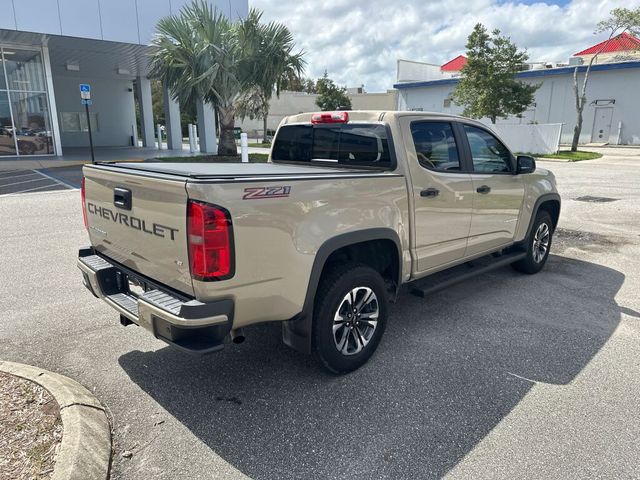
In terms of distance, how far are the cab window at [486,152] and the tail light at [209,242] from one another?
9.68ft

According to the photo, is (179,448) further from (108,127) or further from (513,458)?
(108,127)

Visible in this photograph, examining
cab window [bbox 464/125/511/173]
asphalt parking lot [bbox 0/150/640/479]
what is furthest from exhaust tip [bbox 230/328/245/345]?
cab window [bbox 464/125/511/173]

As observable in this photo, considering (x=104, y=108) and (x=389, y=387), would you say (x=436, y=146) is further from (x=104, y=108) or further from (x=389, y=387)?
(x=104, y=108)

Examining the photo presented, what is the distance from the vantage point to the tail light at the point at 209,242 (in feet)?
8.18

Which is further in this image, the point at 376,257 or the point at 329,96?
the point at 329,96

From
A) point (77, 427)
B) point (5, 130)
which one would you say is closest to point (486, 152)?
point (77, 427)

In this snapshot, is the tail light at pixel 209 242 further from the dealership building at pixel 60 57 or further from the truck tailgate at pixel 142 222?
the dealership building at pixel 60 57

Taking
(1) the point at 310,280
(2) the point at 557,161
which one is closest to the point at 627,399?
(1) the point at 310,280

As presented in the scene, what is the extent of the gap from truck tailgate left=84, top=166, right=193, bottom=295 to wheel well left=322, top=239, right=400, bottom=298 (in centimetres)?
111

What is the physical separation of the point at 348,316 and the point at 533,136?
28926 millimetres

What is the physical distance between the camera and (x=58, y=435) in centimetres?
264

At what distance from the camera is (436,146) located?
4195 mm

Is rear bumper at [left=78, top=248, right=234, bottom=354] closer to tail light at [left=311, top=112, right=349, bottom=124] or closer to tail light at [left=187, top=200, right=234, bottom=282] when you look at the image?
tail light at [left=187, top=200, right=234, bottom=282]

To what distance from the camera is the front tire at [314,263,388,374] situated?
319 centimetres
